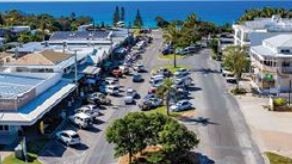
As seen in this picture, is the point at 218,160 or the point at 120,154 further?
the point at 218,160

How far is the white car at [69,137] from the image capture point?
148 ft

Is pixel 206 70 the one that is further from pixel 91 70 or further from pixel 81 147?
pixel 81 147

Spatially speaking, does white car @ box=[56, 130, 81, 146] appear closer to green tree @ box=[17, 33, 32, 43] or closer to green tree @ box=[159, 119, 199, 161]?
green tree @ box=[159, 119, 199, 161]

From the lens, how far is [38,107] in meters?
48.8

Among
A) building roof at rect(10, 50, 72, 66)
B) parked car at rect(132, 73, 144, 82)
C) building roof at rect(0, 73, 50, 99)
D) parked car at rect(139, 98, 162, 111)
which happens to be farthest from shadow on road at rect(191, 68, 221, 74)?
building roof at rect(0, 73, 50, 99)

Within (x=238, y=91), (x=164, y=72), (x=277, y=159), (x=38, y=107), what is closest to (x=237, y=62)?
(x=238, y=91)

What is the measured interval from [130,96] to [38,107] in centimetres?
1493

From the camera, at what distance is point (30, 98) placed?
5059cm

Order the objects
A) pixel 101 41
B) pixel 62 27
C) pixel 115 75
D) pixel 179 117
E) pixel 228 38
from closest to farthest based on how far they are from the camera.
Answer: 1. pixel 179 117
2. pixel 115 75
3. pixel 101 41
4. pixel 228 38
5. pixel 62 27

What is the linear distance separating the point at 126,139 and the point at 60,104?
60.6ft

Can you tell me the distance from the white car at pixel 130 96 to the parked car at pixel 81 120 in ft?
29.7

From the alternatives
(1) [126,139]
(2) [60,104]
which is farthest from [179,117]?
(1) [126,139]

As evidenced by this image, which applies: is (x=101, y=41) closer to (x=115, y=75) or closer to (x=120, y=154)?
(x=115, y=75)

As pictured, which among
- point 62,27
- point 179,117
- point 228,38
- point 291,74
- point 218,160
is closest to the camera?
point 218,160
